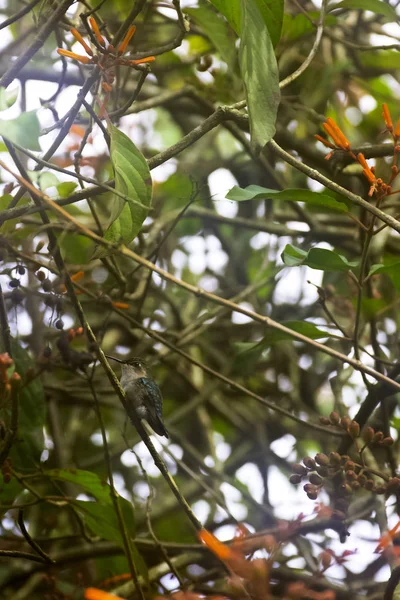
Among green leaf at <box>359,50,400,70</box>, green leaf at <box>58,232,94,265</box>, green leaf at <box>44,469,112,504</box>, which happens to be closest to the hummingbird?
green leaf at <box>44,469,112,504</box>

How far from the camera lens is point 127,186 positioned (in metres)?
1.41

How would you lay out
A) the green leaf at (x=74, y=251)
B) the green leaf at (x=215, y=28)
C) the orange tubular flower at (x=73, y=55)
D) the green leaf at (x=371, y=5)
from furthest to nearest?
the green leaf at (x=74, y=251) < the green leaf at (x=215, y=28) < the green leaf at (x=371, y=5) < the orange tubular flower at (x=73, y=55)

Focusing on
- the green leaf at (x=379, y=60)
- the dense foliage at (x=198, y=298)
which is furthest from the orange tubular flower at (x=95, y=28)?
the green leaf at (x=379, y=60)

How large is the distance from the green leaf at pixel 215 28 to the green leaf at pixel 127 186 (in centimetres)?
93

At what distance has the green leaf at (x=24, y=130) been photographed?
1.19m

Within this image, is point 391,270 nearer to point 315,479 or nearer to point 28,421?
point 315,479

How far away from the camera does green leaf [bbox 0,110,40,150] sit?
1188mm

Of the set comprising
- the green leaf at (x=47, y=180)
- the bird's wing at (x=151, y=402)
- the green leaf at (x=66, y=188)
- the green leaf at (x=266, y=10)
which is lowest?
the bird's wing at (x=151, y=402)

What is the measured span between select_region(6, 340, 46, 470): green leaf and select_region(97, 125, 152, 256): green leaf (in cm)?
58

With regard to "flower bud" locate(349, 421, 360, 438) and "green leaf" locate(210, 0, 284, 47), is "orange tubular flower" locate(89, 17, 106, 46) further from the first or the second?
"flower bud" locate(349, 421, 360, 438)

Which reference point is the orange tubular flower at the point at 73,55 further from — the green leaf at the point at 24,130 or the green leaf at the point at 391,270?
the green leaf at the point at 391,270

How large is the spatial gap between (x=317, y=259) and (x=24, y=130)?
28.1 inches

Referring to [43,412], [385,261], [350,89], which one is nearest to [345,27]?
[350,89]

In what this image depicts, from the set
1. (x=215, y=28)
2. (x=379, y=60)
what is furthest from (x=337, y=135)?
(x=379, y=60)
